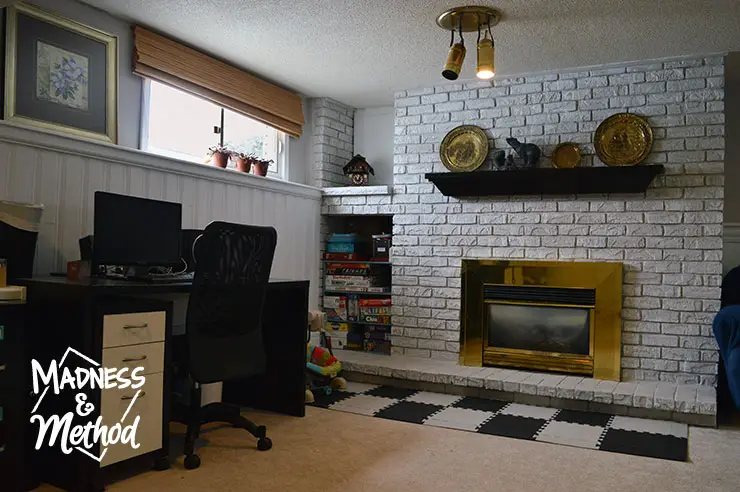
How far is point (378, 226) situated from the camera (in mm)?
5535

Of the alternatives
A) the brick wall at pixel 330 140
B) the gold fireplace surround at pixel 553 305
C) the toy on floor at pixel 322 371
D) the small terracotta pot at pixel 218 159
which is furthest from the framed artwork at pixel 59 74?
the gold fireplace surround at pixel 553 305

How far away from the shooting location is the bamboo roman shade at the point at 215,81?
3.75 m

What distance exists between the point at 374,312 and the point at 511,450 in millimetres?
2171

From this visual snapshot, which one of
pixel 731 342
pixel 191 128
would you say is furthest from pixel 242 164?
pixel 731 342

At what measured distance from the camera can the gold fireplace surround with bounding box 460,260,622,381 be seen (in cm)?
419

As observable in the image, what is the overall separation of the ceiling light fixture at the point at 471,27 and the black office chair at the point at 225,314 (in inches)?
54.6

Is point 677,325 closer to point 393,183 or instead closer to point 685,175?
point 685,175

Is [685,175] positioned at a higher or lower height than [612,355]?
higher

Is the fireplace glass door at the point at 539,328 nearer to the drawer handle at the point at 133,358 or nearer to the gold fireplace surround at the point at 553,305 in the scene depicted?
the gold fireplace surround at the point at 553,305

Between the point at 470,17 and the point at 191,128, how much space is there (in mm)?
1995

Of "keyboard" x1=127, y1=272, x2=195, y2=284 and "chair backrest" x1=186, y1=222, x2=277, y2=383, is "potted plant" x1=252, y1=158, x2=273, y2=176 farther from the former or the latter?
"chair backrest" x1=186, y1=222, x2=277, y2=383

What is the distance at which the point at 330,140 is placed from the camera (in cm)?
538

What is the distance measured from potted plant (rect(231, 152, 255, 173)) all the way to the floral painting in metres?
1.19

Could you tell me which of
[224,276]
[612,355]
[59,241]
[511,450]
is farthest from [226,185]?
[612,355]
